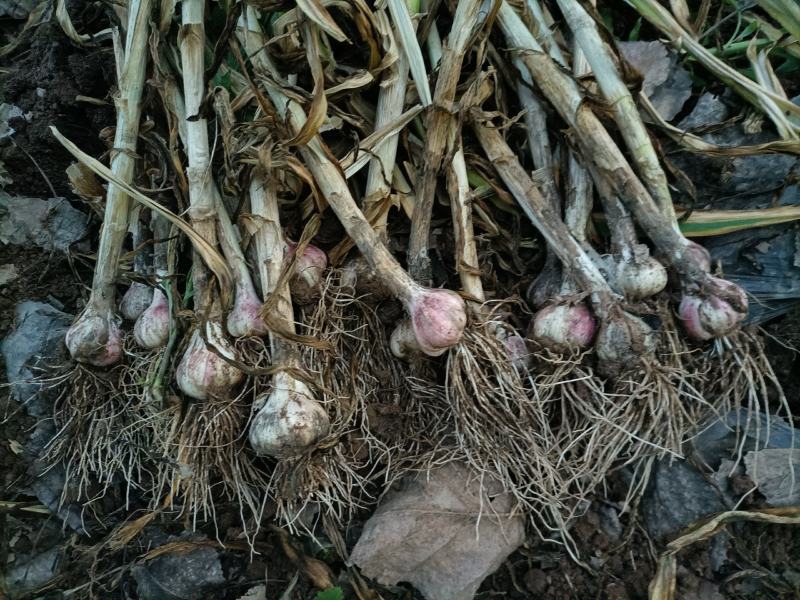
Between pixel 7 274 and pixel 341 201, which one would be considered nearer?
pixel 341 201

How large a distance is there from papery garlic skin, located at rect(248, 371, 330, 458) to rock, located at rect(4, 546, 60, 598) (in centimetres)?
73

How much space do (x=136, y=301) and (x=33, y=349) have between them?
38 centimetres

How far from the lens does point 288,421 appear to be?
3.77ft

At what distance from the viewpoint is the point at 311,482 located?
1.24 m

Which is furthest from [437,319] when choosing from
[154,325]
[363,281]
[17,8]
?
[17,8]

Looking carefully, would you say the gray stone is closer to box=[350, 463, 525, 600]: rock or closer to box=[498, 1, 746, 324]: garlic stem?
box=[498, 1, 746, 324]: garlic stem

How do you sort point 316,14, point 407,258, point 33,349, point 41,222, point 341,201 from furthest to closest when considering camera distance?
point 41,222 → point 33,349 → point 407,258 → point 341,201 → point 316,14

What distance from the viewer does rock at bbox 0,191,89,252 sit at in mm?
1658

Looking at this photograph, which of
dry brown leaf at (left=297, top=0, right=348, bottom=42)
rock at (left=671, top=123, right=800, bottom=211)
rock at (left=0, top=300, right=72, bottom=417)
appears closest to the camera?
dry brown leaf at (left=297, top=0, right=348, bottom=42)

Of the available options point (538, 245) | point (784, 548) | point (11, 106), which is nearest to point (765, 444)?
point (784, 548)

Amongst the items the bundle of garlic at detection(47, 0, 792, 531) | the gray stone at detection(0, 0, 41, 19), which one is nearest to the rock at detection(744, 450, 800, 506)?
the bundle of garlic at detection(47, 0, 792, 531)

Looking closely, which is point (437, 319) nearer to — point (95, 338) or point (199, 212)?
point (199, 212)

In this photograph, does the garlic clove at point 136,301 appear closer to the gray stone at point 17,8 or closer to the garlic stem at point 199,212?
the garlic stem at point 199,212

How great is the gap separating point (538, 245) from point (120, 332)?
3.48 ft
